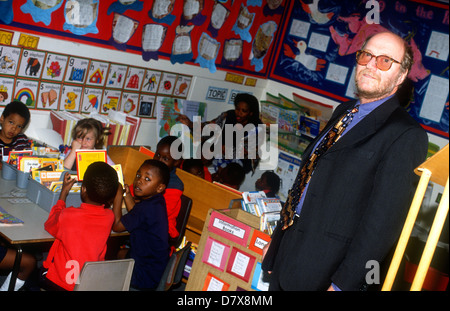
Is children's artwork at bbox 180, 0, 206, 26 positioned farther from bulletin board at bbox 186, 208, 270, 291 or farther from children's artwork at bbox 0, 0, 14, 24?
bulletin board at bbox 186, 208, 270, 291

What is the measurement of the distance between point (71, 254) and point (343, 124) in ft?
5.18

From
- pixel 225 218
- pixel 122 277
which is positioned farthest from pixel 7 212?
pixel 225 218

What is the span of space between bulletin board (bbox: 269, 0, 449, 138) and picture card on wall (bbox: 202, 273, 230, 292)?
272 cm

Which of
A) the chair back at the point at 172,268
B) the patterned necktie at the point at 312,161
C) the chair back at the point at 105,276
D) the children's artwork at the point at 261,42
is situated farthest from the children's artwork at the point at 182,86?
the patterned necktie at the point at 312,161

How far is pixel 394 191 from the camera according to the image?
6.21 ft

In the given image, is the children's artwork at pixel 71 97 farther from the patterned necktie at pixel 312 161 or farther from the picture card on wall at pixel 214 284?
the patterned necktie at pixel 312 161

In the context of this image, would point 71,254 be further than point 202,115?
No

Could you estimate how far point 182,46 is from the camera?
5184 millimetres

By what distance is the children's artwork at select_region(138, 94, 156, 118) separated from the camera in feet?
16.8

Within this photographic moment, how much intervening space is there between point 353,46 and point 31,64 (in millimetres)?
3238

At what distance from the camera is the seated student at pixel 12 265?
2993mm

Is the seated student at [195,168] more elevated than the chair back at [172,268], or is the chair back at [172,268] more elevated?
the seated student at [195,168]

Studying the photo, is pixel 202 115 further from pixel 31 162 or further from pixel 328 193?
pixel 328 193

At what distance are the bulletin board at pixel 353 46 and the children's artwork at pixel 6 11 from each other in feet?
10.7
